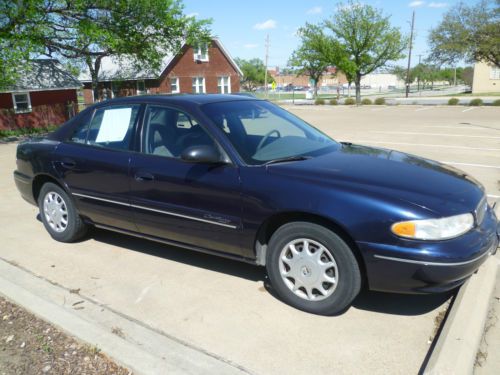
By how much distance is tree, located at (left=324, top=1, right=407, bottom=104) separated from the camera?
37812 mm

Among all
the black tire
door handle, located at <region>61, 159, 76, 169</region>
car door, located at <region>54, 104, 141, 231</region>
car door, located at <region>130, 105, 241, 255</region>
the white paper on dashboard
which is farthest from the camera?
the black tire

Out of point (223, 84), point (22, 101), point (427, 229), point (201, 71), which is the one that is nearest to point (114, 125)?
point (427, 229)

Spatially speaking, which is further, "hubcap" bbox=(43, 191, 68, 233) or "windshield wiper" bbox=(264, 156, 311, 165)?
"hubcap" bbox=(43, 191, 68, 233)

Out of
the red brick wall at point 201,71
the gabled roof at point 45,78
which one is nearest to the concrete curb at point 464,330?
the gabled roof at point 45,78

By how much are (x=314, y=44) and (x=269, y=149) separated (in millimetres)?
39125

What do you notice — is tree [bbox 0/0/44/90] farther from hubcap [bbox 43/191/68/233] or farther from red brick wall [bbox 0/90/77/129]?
hubcap [bbox 43/191/68/233]

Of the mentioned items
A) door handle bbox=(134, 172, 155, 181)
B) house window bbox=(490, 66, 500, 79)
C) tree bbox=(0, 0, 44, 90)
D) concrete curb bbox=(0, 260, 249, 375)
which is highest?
tree bbox=(0, 0, 44, 90)

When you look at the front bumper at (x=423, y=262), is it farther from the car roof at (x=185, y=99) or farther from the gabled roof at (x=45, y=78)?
the gabled roof at (x=45, y=78)

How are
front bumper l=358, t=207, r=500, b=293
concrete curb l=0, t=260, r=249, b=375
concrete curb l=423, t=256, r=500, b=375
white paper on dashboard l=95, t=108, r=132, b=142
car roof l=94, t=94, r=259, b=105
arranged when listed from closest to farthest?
1. concrete curb l=423, t=256, r=500, b=375
2. concrete curb l=0, t=260, r=249, b=375
3. front bumper l=358, t=207, r=500, b=293
4. car roof l=94, t=94, r=259, b=105
5. white paper on dashboard l=95, t=108, r=132, b=142

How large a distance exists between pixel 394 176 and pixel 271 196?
93cm

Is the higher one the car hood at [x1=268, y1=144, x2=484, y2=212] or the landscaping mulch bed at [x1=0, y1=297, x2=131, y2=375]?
the car hood at [x1=268, y1=144, x2=484, y2=212]

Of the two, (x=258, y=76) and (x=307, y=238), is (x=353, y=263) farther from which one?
(x=258, y=76)

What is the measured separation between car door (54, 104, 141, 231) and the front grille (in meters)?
2.88

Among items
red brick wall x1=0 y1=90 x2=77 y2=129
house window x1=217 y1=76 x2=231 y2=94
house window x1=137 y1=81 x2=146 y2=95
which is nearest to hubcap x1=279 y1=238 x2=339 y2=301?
red brick wall x1=0 y1=90 x2=77 y2=129
